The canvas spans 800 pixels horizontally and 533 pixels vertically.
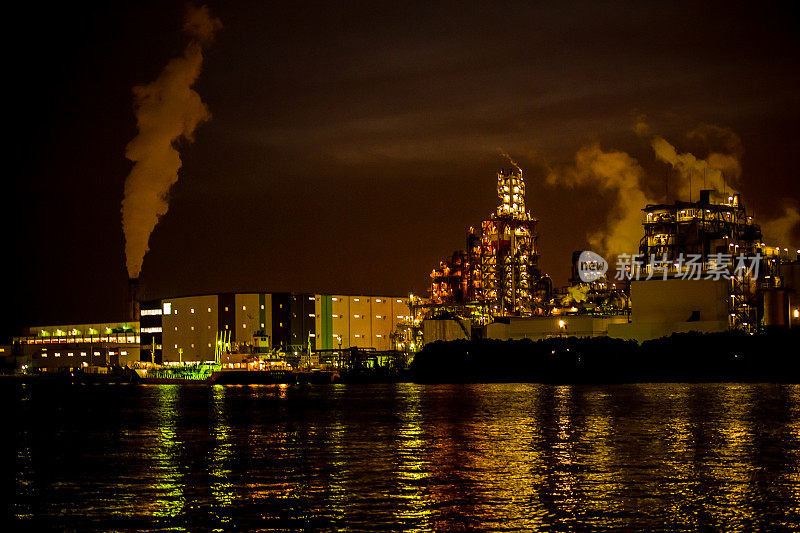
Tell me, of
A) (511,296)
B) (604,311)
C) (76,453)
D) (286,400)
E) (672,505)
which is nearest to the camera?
(672,505)

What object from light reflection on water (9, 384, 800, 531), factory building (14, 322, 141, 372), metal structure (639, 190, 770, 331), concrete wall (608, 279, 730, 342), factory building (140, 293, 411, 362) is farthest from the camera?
factory building (14, 322, 141, 372)

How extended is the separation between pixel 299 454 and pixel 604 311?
75094 mm

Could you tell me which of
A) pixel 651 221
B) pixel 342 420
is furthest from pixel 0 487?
pixel 651 221

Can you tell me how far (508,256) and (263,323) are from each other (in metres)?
38.7

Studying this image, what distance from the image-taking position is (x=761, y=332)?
96.4 metres

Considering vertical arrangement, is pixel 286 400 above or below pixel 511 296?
below

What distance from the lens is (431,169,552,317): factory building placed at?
119688mm

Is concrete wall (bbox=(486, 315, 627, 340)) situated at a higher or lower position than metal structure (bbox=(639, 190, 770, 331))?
lower

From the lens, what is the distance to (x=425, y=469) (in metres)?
34.0

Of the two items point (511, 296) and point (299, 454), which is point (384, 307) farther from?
point (299, 454)

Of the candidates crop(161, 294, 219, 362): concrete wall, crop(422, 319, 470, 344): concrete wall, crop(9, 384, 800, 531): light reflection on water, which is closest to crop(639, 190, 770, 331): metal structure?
crop(422, 319, 470, 344): concrete wall

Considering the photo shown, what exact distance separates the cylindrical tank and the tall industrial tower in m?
28.9

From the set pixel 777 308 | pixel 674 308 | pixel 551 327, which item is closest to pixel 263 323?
pixel 551 327

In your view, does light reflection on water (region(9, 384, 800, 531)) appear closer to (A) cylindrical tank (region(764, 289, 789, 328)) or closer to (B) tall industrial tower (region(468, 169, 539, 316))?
(A) cylindrical tank (region(764, 289, 789, 328))
